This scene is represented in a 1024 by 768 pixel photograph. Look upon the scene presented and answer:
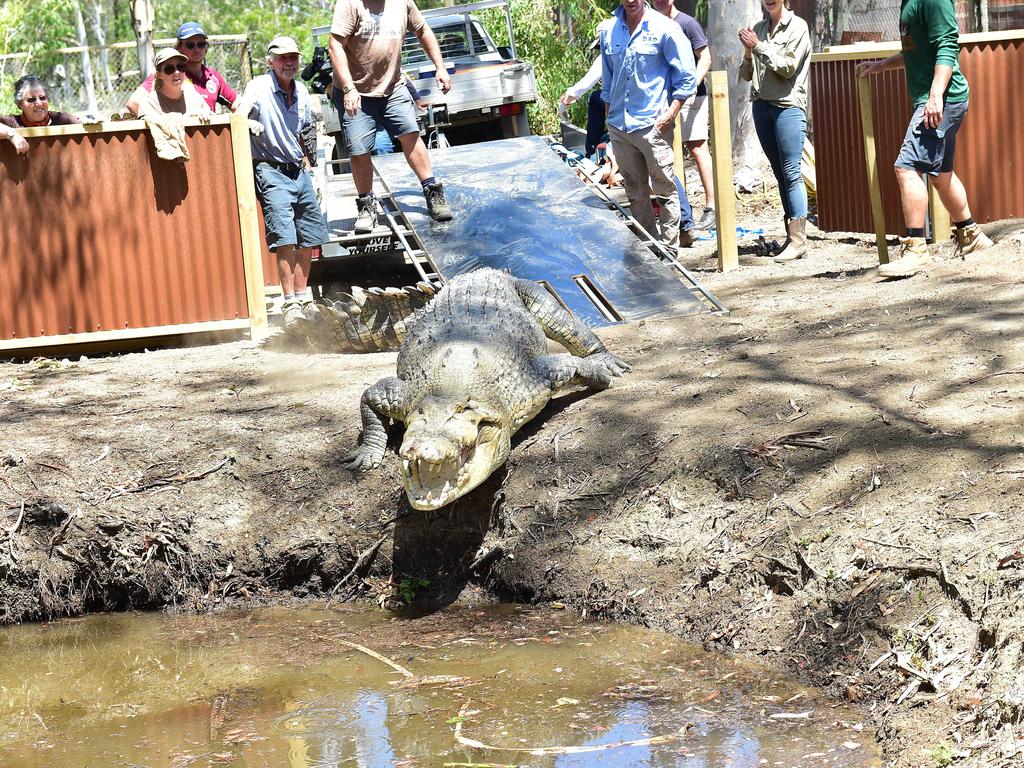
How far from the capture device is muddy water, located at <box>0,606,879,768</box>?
3570 mm

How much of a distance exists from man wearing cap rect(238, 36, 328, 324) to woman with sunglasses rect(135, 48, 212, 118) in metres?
0.34

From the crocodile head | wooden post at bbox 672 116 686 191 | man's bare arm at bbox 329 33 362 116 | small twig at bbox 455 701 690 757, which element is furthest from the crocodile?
wooden post at bbox 672 116 686 191

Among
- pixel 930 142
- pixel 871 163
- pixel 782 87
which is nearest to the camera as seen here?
pixel 930 142

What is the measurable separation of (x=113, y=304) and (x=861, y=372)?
5375mm

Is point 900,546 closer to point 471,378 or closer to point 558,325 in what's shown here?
point 471,378

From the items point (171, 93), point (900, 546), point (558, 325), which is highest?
point (171, 93)

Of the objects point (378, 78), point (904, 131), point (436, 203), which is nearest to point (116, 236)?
point (378, 78)

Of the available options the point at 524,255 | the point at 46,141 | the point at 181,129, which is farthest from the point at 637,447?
the point at 46,141

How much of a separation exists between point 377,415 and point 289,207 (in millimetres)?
3038

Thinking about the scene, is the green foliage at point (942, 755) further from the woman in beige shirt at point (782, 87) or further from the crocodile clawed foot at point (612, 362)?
the woman in beige shirt at point (782, 87)

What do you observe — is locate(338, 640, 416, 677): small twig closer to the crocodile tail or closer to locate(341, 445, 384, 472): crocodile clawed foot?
locate(341, 445, 384, 472): crocodile clawed foot

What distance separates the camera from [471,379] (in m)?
5.16

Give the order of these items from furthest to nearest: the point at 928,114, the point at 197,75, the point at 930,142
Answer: the point at 197,75, the point at 930,142, the point at 928,114

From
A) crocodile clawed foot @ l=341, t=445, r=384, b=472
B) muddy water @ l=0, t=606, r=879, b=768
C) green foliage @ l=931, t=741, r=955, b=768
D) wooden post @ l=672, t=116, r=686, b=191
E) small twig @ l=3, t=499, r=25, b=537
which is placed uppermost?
wooden post @ l=672, t=116, r=686, b=191
